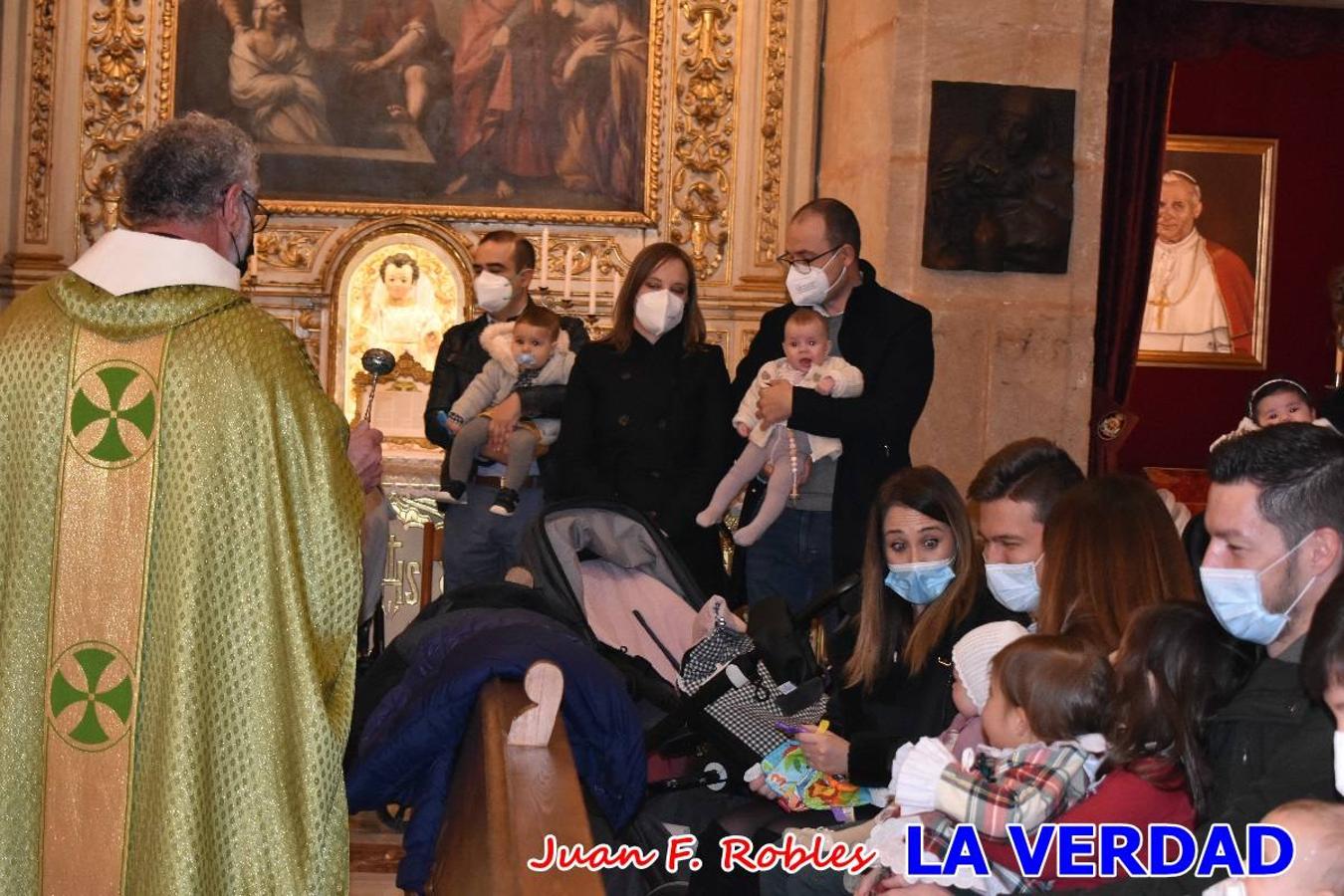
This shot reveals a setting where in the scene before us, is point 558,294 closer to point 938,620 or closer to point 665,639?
point 665,639

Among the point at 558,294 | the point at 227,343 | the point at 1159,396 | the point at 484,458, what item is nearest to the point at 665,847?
the point at 227,343

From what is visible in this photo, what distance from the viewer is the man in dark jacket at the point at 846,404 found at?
567cm

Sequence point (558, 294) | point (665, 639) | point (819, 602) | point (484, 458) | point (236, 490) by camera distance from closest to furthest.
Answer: point (236, 490)
point (819, 602)
point (665, 639)
point (484, 458)
point (558, 294)

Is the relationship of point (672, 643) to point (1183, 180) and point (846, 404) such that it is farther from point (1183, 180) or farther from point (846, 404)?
point (1183, 180)

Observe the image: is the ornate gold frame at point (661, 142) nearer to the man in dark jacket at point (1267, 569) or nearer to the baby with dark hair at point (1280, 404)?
the baby with dark hair at point (1280, 404)

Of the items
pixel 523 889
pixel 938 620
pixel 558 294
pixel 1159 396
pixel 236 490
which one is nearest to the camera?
pixel 523 889

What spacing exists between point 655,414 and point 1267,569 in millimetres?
2969

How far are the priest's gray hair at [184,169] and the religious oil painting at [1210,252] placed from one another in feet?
25.4

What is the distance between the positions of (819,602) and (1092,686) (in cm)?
167

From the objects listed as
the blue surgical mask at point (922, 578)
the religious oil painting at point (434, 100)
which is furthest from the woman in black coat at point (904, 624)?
the religious oil painting at point (434, 100)

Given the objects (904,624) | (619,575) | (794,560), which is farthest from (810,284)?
(904,624)

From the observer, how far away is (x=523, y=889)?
3.08 m

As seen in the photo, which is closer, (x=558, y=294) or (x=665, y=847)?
(x=665, y=847)

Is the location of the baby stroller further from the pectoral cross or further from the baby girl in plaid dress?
the pectoral cross
